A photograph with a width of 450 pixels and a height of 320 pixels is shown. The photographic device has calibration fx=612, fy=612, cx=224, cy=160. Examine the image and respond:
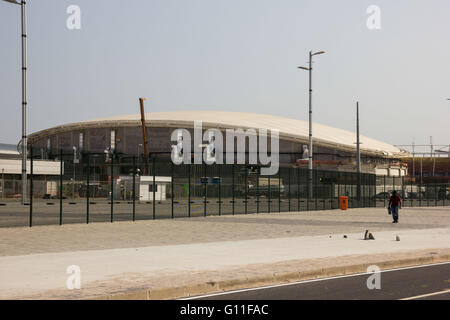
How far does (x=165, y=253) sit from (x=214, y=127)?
92.4 m

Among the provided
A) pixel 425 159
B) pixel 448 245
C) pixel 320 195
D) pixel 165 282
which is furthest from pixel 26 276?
pixel 425 159

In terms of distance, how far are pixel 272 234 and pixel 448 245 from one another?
647cm

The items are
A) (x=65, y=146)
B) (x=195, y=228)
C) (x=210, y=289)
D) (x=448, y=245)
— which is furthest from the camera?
(x=65, y=146)

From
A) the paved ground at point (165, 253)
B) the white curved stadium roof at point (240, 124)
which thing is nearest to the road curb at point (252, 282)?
the paved ground at point (165, 253)

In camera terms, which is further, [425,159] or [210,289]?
[425,159]

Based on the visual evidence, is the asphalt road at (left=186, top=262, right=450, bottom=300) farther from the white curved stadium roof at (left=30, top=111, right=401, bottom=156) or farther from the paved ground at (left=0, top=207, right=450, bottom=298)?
the white curved stadium roof at (left=30, top=111, right=401, bottom=156)

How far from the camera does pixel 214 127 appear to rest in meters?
107

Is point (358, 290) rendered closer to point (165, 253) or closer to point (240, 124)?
point (165, 253)

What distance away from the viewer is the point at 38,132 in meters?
124

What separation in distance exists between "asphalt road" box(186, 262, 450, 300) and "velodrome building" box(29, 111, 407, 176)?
86688mm

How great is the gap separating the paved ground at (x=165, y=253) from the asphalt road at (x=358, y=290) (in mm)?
954

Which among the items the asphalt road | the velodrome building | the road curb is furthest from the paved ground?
the velodrome building

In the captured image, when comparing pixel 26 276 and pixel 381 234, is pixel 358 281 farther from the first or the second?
pixel 381 234

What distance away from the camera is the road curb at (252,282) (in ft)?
31.1
